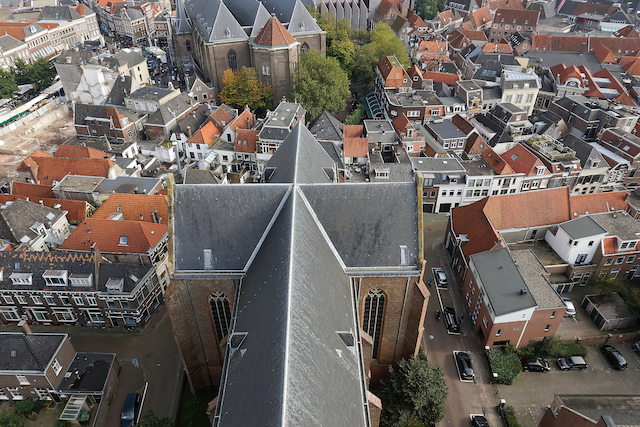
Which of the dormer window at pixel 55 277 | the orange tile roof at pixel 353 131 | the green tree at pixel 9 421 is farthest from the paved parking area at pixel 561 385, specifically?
the orange tile roof at pixel 353 131

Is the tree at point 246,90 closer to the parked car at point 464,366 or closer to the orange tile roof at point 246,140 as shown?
the orange tile roof at point 246,140

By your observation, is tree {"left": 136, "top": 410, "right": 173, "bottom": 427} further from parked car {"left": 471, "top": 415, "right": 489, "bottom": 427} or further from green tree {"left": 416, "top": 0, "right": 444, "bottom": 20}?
green tree {"left": 416, "top": 0, "right": 444, "bottom": 20}

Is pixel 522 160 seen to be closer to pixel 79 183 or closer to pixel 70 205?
pixel 70 205

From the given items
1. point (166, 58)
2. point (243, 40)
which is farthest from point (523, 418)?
point (166, 58)

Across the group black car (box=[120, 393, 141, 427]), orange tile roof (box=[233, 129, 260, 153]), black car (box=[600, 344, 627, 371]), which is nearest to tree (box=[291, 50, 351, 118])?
orange tile roof (box=[233, 129, 260, 153])

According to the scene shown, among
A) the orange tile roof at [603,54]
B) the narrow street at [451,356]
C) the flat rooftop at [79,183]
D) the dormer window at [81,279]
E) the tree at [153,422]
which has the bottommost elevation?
the narrow street at [451,356]

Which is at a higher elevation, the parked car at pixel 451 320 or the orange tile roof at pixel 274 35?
the orange tile roof at pixel 274 35

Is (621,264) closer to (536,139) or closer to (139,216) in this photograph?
(536,139)
